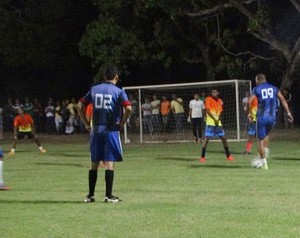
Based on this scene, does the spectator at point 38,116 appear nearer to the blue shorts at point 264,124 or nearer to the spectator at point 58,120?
the spectator at point 58,120

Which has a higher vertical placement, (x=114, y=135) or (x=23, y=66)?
(x=23, y=66)

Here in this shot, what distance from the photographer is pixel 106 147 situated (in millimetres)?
12695

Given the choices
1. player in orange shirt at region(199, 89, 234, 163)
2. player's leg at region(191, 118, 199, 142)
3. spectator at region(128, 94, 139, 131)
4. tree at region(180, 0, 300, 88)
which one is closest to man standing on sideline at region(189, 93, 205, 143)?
player's leg at region(191, 118, 199, 142)

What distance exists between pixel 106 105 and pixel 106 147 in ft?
2.23

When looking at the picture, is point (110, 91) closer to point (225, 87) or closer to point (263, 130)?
point (263, 130)

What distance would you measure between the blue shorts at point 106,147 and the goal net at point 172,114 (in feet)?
64.3

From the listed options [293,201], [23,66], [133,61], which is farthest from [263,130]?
[23,66]

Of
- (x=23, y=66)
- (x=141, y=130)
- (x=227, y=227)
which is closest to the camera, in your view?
(x=227, y=227)

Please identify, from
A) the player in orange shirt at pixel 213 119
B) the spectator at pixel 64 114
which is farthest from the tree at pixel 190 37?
the player in orange shirt at pixel 213 119

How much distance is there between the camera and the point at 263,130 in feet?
60.4

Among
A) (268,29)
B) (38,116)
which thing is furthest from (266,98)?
(38,116)

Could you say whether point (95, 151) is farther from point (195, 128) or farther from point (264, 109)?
point (195, 128)

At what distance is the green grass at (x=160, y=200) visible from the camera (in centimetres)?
1012

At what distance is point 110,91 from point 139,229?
3247mm
